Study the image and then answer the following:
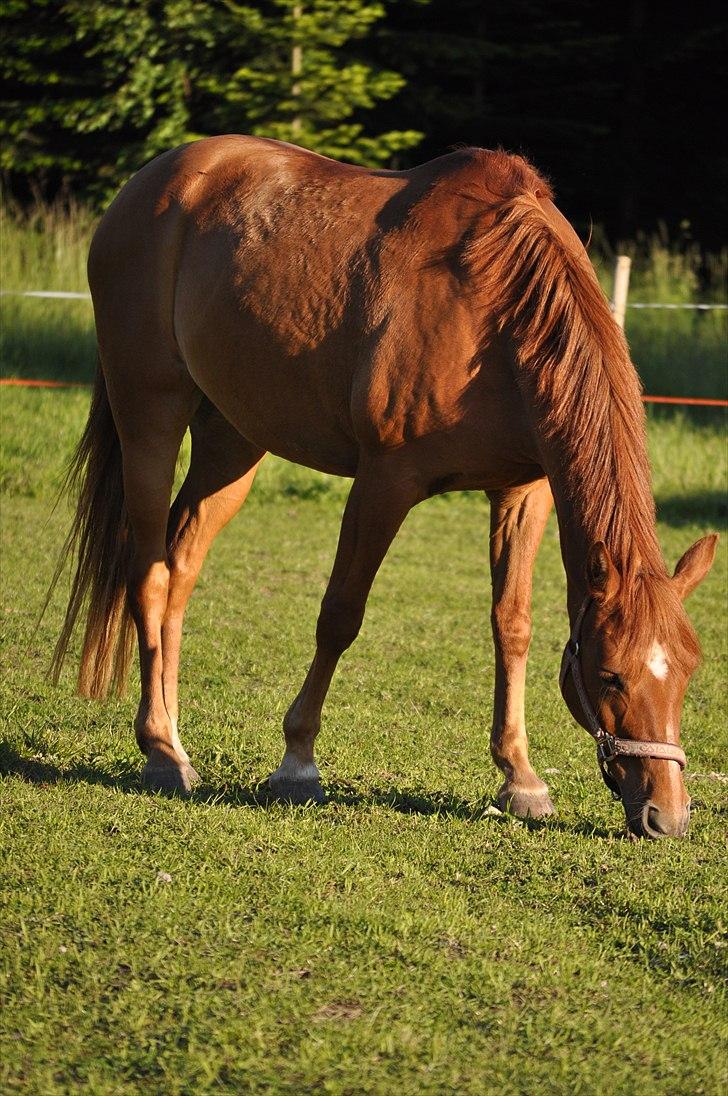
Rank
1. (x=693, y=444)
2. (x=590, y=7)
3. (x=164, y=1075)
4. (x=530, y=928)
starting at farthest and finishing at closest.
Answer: (x=590, y=7) → (x=693, y=444) → (x=530, y=928) → (x=164, y=1075)

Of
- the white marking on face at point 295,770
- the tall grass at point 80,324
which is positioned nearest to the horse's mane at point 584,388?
the white marking on face at point 295,770

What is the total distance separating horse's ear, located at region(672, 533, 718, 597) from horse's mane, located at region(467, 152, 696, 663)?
0.31 ft

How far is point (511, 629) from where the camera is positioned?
425 centimetres

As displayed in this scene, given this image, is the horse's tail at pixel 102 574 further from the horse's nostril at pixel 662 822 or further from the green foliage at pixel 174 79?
the green foliage at pixel 174 79

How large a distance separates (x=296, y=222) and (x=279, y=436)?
69 centimetres

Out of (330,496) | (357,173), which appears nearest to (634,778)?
(357,173)

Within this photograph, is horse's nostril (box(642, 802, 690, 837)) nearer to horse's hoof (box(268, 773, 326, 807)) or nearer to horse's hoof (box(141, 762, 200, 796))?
horse's hoof (box(268, 773, 326, 807))

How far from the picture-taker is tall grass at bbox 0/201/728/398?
12.5 m

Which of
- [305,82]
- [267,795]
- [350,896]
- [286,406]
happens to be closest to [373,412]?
[286,406]

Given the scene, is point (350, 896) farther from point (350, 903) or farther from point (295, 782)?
point (295, 782)

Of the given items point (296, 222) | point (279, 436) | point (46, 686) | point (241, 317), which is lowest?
point (46, 686)

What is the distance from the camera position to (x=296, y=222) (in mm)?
4266

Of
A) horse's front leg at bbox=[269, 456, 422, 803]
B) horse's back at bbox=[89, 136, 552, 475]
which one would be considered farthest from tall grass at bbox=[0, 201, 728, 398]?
horse's front leg at bbox=[269, 456, 422, 803]

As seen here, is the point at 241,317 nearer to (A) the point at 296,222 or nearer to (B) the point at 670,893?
(A) the point at 296,222
